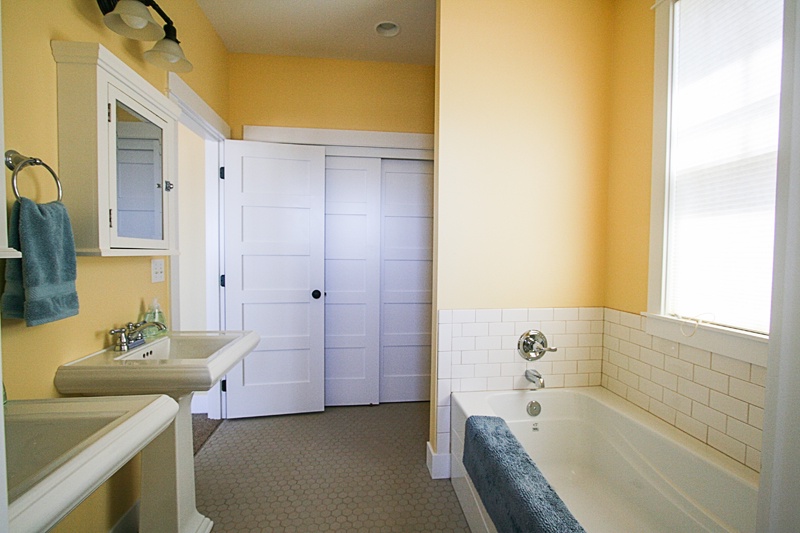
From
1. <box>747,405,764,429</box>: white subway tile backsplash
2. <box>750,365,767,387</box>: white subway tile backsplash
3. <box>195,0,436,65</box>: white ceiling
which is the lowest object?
<box>747,405,764,429</box>: white subway tile backsplash

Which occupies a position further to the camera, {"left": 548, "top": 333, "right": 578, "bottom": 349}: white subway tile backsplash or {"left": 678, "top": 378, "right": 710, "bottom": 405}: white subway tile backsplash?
{"left": 548, "top": 333, "right": 578, "bottom": 349}: white subway tile backsplash

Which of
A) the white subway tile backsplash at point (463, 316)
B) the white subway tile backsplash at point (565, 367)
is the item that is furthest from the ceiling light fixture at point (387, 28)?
the white subway tile backsplash at point (565, 367)

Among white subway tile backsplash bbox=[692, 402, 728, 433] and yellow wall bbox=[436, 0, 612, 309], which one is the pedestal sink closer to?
yellow wall bbox=[436, 0, 612, 309]

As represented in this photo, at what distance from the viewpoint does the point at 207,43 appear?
2.47 m

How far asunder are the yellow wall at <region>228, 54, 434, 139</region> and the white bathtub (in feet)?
7.22

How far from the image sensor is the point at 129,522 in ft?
5.56

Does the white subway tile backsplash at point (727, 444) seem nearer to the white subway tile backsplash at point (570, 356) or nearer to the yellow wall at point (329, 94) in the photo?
the white subway tile backsplash at point (570, 356)

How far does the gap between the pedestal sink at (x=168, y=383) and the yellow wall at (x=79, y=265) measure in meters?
0.10

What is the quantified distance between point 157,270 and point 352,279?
140 centimetres

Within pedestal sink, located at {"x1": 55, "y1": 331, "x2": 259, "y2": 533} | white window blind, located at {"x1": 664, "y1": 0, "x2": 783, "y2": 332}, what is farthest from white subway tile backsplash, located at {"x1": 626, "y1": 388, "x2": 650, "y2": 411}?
pedestal sink, located at {"x1": 55, "y1": 331, "x2": 259, "y2": 533}

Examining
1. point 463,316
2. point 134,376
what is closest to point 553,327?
point 463,316

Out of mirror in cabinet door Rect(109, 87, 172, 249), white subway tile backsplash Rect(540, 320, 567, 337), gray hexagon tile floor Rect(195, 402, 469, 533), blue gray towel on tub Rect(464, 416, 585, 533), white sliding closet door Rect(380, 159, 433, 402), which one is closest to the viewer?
blue gray towel on tub Rect(464, 416, 585, 533)

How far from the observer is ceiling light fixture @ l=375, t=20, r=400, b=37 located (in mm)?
2534

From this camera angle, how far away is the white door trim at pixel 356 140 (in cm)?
→ 289
